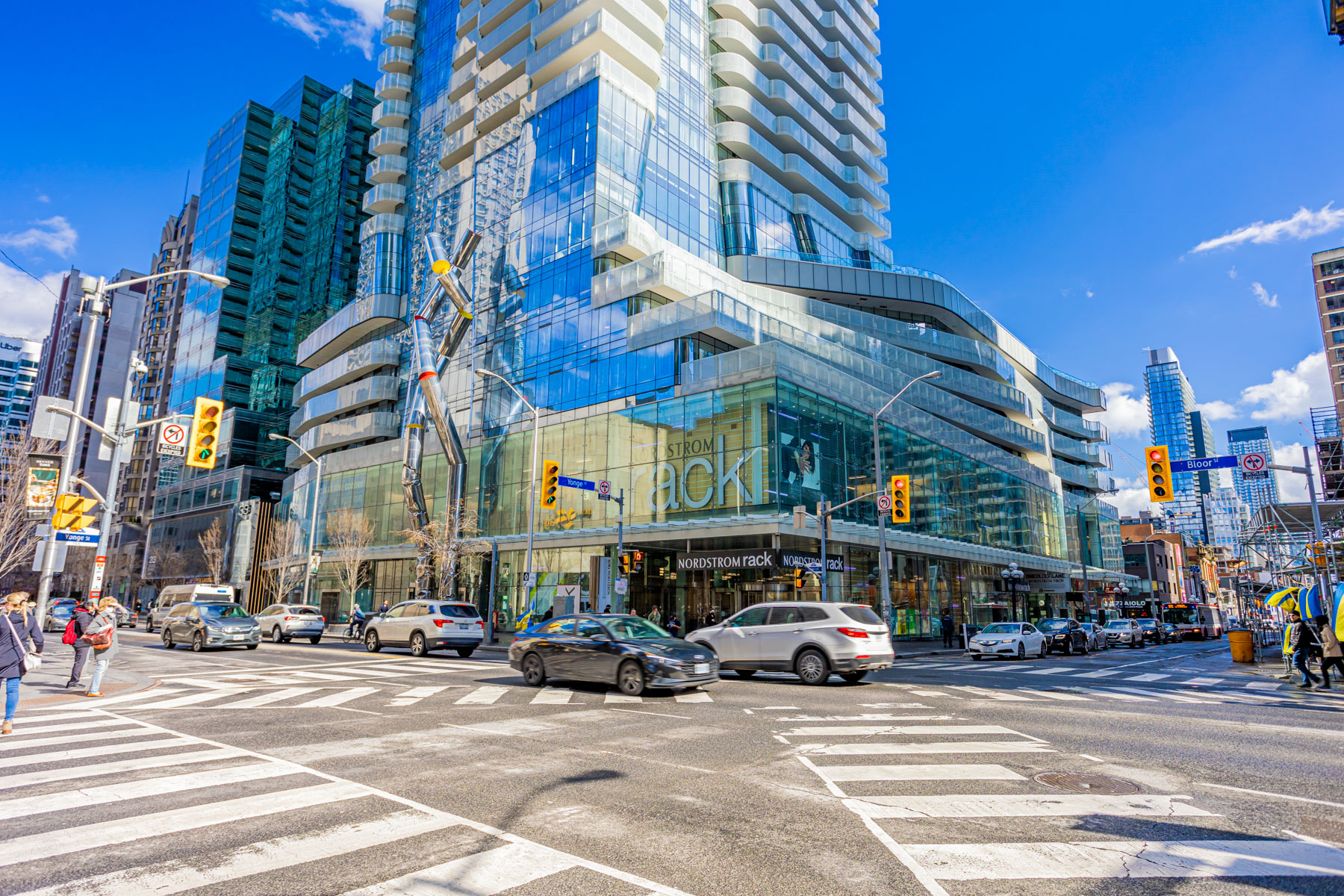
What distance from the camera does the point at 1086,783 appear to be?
682cm

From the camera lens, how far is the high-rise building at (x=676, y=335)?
35062 millimetres

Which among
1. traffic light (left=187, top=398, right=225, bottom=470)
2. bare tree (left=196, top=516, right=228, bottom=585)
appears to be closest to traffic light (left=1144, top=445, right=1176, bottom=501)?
traffic light (left=187, top=398, right=225, bottom=470)

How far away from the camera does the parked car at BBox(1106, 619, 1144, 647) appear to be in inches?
1604

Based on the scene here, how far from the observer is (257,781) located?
680cm

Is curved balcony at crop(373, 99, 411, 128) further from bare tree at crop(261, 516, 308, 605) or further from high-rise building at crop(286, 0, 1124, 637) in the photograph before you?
bare tree at crop(261, 516, 308, 605)

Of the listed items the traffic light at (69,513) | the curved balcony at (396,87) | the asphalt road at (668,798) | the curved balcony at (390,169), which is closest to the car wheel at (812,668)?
the asphalt road at (668,798)

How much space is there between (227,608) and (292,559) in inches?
1355

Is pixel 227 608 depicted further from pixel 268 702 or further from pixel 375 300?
pixel 375 300

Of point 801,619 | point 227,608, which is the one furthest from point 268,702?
point 227,608

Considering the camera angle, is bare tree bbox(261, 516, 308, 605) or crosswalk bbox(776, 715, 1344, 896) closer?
crosswalk bbox(776, 715, 1344, 896)

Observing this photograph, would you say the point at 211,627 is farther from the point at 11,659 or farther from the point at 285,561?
the point at 285,561

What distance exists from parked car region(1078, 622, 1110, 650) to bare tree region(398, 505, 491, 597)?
30682 mm

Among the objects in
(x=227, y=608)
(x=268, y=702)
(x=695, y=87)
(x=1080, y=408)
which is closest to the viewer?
(x=268, y=702)

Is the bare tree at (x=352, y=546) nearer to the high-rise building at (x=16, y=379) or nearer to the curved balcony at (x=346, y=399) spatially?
the curved balcony at (x=346, y=399)
